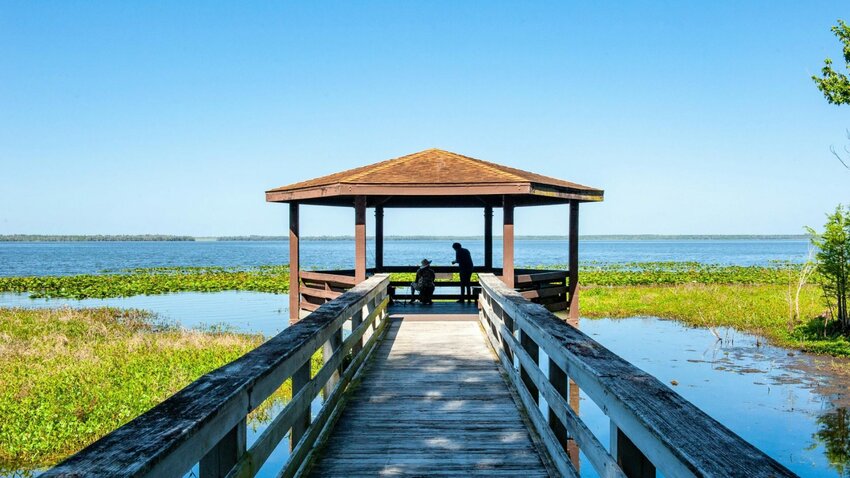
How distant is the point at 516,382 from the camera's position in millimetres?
5500

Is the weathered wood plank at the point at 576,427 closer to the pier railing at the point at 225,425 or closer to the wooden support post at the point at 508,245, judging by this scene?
the pier railing at the point at 225,425

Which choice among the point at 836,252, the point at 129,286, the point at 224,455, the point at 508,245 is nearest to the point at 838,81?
the point at 836,252

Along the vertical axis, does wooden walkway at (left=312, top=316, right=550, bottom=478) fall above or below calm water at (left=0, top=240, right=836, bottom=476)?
above

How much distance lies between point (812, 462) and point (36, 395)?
12314 mm

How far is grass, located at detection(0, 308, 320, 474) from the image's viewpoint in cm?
871

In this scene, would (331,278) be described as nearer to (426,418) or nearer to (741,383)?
(426,418)

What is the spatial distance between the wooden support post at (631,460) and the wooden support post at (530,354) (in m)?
2.50

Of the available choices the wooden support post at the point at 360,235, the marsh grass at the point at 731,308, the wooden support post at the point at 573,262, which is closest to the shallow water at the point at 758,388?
the marsh grass at the point at 731,308

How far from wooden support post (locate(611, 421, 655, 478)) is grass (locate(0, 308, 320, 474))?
842cm

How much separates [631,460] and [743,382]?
1204cm

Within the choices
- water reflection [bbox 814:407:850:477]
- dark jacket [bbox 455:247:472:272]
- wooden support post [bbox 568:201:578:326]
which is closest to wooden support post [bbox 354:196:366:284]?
dark jacket [bbox 455:247:472:272]

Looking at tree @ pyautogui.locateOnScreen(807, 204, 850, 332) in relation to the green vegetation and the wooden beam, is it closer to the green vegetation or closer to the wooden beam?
the wooden beam

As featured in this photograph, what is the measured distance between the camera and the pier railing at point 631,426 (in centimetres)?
175

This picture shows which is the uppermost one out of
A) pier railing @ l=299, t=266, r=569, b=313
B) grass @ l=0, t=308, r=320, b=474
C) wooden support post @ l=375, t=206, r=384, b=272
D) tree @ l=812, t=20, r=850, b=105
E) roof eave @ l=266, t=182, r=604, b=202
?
tree @ l=812, t=20, r=850, b=105
